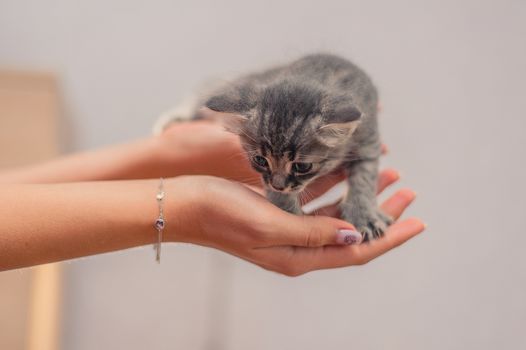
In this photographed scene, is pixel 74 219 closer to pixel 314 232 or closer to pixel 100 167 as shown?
pixel 314 232

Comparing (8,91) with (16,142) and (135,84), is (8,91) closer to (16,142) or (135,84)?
(16,142)

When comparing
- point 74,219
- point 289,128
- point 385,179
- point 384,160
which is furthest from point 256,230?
point 384,160

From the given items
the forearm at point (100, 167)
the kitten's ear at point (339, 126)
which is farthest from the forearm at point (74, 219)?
the forearm at point (100, 167)

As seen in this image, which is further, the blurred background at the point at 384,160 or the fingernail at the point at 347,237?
the blurred background at the point at 384,160

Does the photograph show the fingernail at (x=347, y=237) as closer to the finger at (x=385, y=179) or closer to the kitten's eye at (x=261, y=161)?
the kitten's eye at (x=261, y=161)

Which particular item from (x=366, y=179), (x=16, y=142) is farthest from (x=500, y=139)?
(x=16, y=142)

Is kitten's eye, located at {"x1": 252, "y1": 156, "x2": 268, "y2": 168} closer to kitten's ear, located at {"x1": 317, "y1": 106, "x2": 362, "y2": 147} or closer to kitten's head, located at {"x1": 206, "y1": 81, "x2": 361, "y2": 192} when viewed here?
kitten's head, located at {"x1": 206, "y1": 81, "x2": 361, "y2": 192}

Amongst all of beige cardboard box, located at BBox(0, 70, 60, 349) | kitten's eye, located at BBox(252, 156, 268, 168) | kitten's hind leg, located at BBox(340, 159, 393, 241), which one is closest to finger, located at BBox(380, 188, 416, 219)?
kitten's hind leg, located at BBox(340, 159, 393, 241)

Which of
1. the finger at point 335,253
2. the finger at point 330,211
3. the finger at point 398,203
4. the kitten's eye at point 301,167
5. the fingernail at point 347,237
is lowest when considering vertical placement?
the finger at point 335,253
